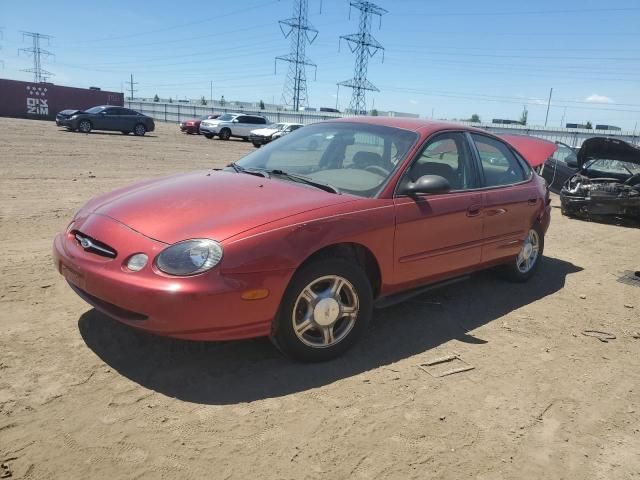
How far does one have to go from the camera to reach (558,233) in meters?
8.57

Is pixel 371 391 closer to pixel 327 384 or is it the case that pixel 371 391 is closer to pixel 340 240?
pixel 327 384

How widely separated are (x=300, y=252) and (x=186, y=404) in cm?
106

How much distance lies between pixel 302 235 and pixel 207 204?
67 cm

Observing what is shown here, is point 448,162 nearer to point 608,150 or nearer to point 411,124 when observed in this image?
point 411,124

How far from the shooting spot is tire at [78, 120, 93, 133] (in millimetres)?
26172

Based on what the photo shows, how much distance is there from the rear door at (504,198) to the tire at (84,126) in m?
25.4

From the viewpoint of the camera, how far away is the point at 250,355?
346 cm

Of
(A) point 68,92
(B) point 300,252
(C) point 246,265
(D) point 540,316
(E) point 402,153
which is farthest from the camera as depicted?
(A) point 68,92

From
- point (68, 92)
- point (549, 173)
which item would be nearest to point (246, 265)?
point (549, 173)

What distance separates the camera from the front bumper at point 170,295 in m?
2.81

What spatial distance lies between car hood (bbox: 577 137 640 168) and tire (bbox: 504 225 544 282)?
5248 mm

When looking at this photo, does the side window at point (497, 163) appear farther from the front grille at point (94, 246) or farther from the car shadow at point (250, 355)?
the front grille at point (94, 246)

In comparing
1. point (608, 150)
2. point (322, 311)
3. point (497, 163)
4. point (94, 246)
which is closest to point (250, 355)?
point (322, 311)

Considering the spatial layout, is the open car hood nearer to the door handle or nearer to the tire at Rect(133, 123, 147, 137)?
the door handle
